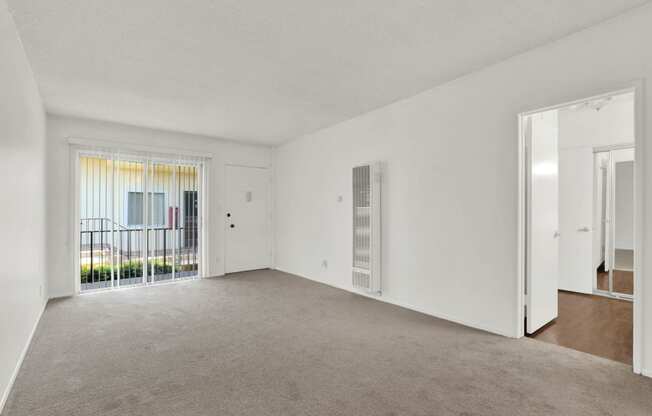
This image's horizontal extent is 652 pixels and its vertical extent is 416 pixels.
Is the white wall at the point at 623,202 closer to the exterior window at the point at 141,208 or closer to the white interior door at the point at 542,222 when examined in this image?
the white interior door at the point at 542,222

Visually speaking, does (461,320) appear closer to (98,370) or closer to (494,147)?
(494,147)

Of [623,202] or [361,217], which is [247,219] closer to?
[361,217]

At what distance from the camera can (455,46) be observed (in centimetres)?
281

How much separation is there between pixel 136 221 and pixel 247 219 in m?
1.92

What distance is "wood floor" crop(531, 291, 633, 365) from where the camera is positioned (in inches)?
110

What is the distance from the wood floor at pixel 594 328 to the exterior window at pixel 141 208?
5.38 meters

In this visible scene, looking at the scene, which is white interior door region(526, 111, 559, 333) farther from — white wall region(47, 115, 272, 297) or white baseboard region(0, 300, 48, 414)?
white wall region(47, 115, 272, 297)

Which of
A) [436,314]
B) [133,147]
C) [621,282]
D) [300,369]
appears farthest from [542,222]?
[133,147]

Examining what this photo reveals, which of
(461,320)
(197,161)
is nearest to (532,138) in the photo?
(461,320)

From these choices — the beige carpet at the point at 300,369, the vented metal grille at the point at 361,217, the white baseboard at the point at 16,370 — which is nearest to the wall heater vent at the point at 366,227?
the vented metal grille at the point at 361,217

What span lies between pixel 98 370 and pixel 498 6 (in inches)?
154

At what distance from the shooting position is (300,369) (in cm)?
247

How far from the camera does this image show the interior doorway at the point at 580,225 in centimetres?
313

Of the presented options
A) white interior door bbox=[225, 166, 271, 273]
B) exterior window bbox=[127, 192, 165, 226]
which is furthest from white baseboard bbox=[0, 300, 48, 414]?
white interior door bbox=[225, 166, 271, 273]
